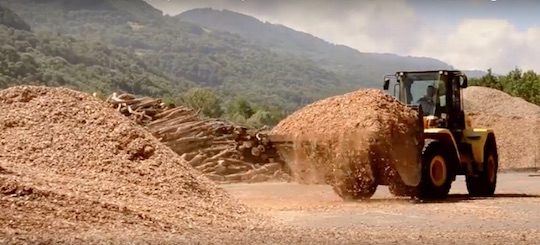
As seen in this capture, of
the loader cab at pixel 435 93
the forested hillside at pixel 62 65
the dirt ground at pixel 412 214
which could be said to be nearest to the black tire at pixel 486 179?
the dirt ground at pixel 412 214

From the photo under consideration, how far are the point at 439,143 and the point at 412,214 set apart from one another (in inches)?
125

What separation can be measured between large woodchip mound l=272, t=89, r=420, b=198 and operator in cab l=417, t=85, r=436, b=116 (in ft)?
5.12

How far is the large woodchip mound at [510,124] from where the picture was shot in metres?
34.2

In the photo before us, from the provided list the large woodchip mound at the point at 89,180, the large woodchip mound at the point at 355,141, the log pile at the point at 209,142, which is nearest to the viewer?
the large woodchip mound at the point at 89,180

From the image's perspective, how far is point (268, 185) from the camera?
19703mm

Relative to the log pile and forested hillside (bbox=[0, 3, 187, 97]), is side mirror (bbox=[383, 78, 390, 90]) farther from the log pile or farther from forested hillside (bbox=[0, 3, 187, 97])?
forested hillside (bbox=[0, 3, 187, 97])

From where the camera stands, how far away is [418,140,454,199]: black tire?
48.8ft

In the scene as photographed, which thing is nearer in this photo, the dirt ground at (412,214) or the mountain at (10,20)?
the dirt ground at (412,214)

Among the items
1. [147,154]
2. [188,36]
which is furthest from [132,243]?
[188,36]

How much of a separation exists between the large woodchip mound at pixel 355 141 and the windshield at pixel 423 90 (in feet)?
5.18

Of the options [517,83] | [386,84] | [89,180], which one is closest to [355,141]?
[386,84]

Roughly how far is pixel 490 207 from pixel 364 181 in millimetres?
2308

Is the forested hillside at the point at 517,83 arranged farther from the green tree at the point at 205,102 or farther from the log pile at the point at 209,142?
the log pile at the point at 209,142

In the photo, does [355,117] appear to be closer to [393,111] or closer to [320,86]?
[393,111]
